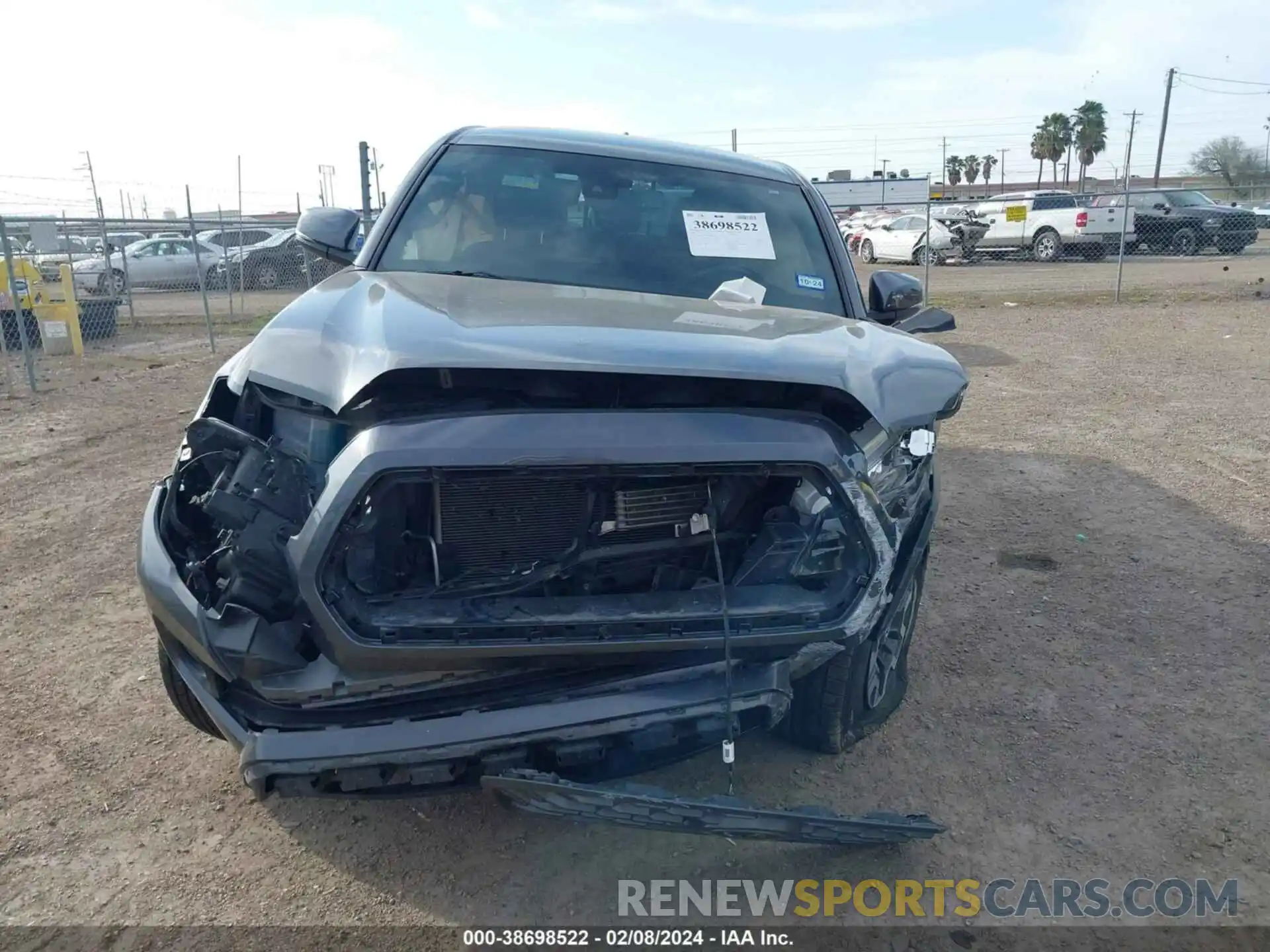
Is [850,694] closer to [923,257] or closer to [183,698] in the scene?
[183,698]

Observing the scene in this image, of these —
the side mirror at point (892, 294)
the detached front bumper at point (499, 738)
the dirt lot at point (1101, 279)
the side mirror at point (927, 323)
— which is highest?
the side mirror at point (892, 294)

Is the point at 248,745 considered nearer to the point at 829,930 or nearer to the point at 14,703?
the point at 829,930

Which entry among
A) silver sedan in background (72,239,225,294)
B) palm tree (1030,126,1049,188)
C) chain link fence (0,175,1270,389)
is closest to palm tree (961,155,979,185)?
palm tree (1030,126,1049,188)

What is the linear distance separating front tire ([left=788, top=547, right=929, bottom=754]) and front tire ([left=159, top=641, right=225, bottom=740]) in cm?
163

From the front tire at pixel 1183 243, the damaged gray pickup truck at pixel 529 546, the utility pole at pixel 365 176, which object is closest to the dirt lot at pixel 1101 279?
the front tire at pixel 1183 243

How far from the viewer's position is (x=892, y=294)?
3797 mm

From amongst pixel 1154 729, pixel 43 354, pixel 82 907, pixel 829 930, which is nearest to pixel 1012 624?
pixel 1154 729

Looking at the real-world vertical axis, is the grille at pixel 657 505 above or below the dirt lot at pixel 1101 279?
above

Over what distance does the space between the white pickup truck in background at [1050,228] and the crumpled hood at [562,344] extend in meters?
20.1

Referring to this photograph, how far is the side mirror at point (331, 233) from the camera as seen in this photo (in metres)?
3.82

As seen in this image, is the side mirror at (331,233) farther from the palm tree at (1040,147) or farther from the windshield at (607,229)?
the palm tree at (1040,147)

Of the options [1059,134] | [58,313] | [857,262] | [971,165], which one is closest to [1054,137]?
[1059,134]

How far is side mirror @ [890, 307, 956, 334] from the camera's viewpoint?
4023mm

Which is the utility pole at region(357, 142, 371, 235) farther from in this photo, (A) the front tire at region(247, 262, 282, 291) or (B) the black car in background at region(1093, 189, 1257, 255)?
(B) the black car in background at region(1093, 189, 1257, 255)
